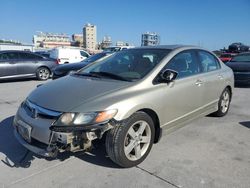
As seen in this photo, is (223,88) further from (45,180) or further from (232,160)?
(45,180)

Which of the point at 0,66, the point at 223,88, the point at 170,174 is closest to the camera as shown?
the point at 170,174

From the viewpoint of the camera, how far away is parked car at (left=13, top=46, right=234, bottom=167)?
3.03 m

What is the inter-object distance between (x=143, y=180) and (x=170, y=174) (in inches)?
13.9

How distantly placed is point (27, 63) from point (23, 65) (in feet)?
0.72

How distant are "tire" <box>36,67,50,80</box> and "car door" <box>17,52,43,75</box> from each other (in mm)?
202

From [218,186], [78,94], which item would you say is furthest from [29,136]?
[218,186]

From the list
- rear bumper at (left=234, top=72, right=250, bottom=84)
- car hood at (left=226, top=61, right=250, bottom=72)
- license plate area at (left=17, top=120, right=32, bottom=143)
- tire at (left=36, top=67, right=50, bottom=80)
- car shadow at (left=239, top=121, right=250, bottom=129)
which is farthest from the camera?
tire at (left=36, top=67, right=50, bottom=80)

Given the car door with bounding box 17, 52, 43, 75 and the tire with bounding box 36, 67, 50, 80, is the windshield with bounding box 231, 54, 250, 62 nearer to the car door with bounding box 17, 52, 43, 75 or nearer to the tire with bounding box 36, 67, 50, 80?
the tire with bounding box 36, 67, 50, 80

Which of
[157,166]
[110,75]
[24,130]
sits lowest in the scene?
[157,166]

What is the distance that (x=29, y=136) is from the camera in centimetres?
324

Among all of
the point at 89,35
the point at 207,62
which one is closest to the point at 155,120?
the point at 207,62

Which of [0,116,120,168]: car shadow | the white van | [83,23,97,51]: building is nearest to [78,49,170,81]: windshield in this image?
[0,116,120,168]: car shadow

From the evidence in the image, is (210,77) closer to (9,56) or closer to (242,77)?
(242,77)

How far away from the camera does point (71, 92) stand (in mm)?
3480
